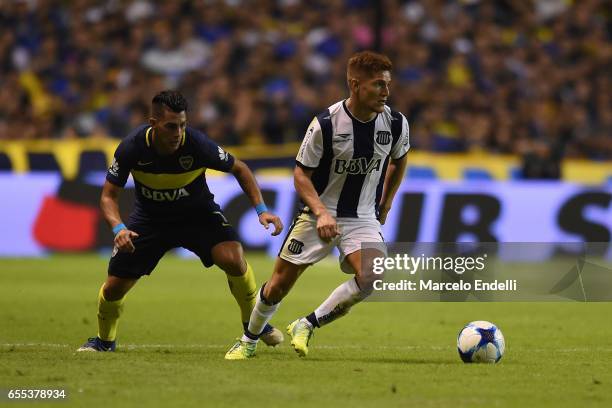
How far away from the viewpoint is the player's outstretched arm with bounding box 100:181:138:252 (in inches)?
348

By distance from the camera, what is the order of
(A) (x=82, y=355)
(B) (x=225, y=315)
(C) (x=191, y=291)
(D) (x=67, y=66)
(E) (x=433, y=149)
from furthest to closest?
(D) (x=67, y=66), (E) (x=433, y=149), (C) (x=191, y=291), (B) (x=225, y=315), (A) (x=82, y=355)

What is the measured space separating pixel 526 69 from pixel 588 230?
18.6ft

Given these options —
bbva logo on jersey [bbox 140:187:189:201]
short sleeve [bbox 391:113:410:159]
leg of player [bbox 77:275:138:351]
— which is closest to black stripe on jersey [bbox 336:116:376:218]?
short sleeve [bbox 391:113:410:159]

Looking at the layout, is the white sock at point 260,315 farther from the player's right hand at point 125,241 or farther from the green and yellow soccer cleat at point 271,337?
the player's right hand at point 125,241

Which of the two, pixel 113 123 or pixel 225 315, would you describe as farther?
pixel 113 123

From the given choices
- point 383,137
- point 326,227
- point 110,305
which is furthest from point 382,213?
point 110,305

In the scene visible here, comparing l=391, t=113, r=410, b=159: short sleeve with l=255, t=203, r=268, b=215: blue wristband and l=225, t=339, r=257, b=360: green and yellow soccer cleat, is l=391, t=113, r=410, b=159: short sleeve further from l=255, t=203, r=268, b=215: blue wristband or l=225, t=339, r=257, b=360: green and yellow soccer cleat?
l=225, t=339, r=257, b=360: green and yellow soccer cleat

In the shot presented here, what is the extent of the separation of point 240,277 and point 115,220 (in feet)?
3.75

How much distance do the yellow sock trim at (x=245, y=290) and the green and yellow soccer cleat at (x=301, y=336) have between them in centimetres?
68

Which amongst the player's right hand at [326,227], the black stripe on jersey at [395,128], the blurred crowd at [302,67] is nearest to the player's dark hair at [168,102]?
the player's right hand at [326,227]

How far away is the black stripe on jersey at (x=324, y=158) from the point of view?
9125 mm

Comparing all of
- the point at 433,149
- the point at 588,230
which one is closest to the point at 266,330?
the point at 588,230

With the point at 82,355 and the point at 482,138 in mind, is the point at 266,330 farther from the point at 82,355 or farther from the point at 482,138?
the point at 482,138

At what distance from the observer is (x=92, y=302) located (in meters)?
13.9
